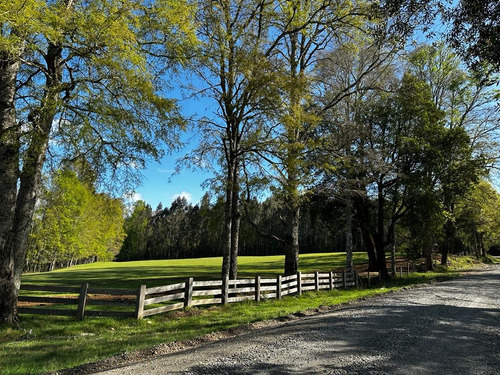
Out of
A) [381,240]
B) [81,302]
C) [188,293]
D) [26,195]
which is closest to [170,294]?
[188,293]

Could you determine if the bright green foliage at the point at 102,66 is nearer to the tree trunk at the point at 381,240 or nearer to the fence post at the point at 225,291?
the fence post at the point at 225,291

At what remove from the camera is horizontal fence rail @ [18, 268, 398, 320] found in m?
9.20

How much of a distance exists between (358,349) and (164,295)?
22.0 feet

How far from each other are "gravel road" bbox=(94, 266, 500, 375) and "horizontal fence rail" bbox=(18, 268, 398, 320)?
3342 mm

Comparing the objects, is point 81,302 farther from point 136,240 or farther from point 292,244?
point 136,240

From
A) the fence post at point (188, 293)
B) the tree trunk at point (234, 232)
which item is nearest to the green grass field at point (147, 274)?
the tree trunk at point (234, 232)

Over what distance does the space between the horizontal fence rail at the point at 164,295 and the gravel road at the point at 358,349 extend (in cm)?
334

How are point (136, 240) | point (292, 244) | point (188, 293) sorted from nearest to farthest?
point (188, 293) < point (292, 244) < point (136, 240)

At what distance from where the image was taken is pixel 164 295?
10734 millimetres

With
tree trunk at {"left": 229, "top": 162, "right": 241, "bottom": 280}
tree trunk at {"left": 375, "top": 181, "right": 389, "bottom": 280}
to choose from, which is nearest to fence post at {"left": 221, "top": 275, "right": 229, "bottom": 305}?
tree trunk at {"left": 229, "top": 162, "right": 241, "bottom": 280}

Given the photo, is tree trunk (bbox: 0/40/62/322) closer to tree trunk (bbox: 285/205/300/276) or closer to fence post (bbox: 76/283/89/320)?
fence post (bbox: 76/283/89/320)

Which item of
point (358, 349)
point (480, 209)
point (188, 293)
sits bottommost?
point (358, 349)

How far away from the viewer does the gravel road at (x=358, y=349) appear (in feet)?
16.5

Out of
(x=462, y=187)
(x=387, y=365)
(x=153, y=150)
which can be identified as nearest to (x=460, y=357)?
(x=387, y=365)
